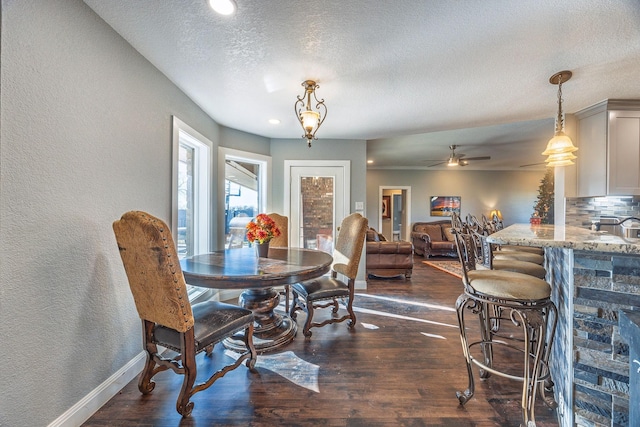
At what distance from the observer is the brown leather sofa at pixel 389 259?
457 centimetres

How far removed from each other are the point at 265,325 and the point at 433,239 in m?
5.67

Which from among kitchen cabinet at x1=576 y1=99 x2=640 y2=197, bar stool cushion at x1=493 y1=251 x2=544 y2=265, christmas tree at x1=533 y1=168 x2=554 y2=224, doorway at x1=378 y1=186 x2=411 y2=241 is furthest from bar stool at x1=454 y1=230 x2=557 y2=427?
doorway at x1=378 y1=186 x2=411 y2=241

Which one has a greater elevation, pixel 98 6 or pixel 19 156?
pixel 98 6

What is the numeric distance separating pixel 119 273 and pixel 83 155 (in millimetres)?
797

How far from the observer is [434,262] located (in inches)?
241

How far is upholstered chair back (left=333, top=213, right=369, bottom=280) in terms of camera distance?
269cm

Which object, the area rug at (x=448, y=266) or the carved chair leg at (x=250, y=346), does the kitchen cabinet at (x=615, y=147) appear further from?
the carved chair leg at (x=250, y=346)

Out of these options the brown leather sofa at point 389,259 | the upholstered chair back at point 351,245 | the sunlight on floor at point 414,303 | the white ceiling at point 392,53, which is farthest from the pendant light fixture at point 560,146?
the brown leather sofa at point 389,259

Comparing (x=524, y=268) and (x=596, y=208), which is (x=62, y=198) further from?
(x=596, y=208)

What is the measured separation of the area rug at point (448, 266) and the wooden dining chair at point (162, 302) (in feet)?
14.9

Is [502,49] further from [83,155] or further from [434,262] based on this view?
[434,262]

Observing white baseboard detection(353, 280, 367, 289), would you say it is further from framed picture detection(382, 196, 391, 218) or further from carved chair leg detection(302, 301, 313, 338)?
framed picture detection(382, 196, 391, 218)

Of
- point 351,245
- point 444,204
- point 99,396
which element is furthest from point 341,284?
point 444,204

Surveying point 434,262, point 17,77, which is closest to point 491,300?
point 17,77
